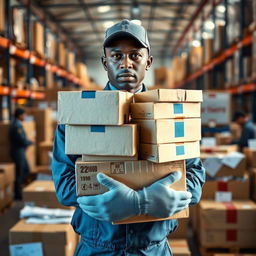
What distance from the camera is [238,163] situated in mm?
3510

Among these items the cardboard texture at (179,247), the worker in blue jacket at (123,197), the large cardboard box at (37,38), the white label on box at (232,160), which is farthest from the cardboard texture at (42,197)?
the large cardboard box at (37,38)

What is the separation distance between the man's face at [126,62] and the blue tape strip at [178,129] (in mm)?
323

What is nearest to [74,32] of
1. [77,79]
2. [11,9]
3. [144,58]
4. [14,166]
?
[77,79]

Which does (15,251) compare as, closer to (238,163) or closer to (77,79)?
(238,163)

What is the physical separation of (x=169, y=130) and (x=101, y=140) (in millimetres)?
274

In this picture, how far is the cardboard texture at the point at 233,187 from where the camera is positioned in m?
3.57

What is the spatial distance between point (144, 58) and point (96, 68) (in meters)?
20.8

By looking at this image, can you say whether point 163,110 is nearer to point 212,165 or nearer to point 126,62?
point 126,62

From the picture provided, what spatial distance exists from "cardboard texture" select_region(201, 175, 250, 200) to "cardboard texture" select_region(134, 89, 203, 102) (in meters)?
2.34

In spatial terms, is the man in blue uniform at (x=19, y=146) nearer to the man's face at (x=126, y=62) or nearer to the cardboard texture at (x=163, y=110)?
the man's face at (x=126, y=62)

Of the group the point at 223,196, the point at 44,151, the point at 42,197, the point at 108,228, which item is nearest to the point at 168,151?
the point at 108,228

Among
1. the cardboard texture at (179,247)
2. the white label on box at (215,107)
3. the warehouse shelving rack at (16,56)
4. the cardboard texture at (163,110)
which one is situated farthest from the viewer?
the warehouse shelving rack at (16,56)

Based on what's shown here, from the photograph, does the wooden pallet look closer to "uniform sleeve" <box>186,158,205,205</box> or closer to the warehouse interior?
the warehouse interior

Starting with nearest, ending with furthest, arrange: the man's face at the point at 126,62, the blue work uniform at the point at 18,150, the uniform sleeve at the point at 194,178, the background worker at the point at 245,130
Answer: the uniform sleeve at the point at 194,178 < the man's face at the point at 126,62 < the background worker at the point at 245,130 < the blue work uniform at the point at 18,150
